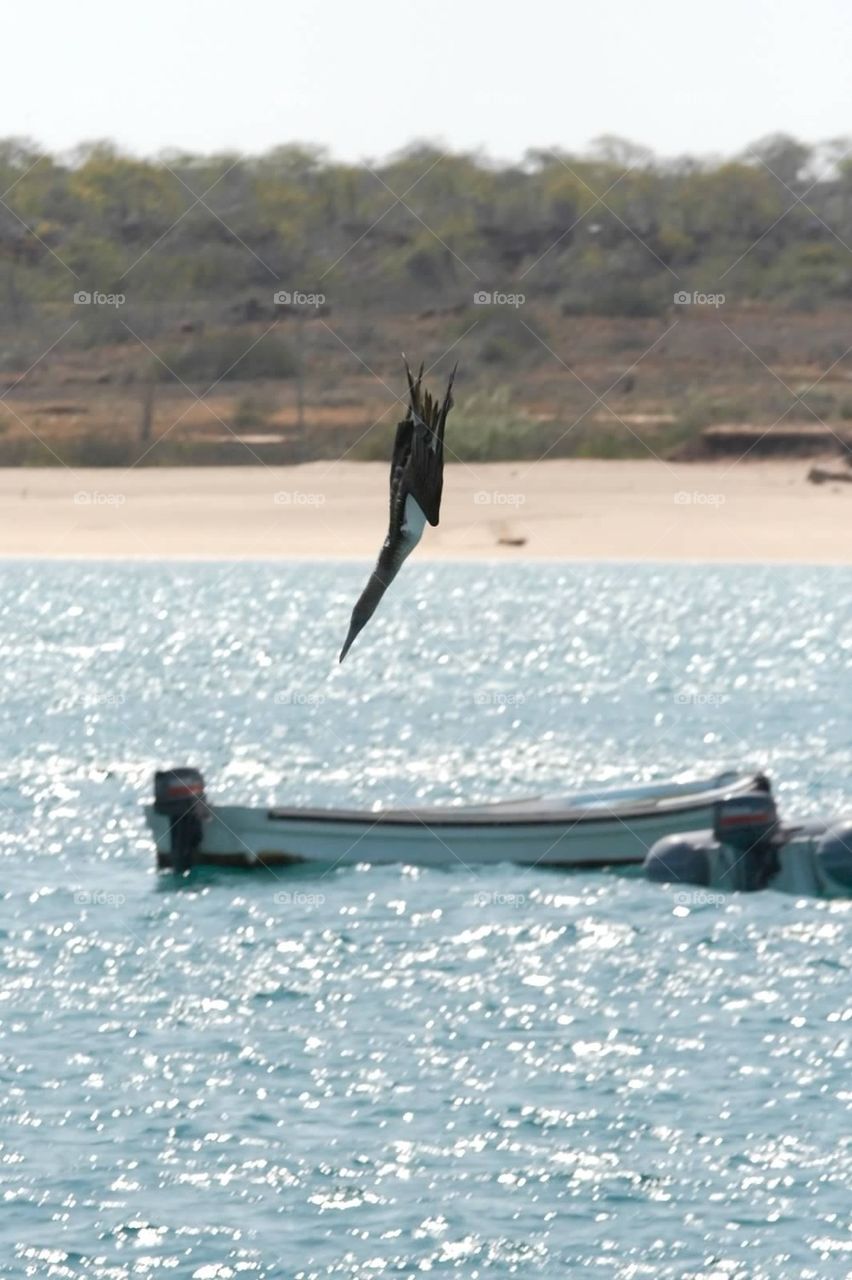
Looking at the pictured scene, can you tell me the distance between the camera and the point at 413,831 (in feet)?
96.9

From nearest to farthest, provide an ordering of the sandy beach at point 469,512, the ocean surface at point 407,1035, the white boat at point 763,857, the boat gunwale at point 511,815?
the ocean surface at point 407,1035, the white boat at point 763,857, the boat gunwale at point 511,815, the sandy beach at point 469,512

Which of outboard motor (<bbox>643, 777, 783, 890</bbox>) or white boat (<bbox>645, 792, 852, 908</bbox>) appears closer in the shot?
white boat (<bbox>645, 792, 852, 908</bbox>)

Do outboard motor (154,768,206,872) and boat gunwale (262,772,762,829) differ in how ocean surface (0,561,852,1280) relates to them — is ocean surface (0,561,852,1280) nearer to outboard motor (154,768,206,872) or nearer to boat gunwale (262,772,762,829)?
outboard motor (154,768,206,872)

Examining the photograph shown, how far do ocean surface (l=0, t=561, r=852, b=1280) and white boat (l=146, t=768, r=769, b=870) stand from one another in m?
0.34

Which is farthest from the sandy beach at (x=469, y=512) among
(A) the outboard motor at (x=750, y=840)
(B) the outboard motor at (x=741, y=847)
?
(A) the outboard motor at (x=750, y=840)

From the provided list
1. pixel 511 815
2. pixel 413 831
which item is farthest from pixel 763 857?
pixel 413 831

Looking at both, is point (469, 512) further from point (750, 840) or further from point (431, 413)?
point (431, 413)

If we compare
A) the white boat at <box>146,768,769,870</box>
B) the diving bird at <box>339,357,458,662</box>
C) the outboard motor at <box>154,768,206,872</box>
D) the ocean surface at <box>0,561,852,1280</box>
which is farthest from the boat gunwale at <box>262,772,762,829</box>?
the diving bird at <box>339,357,458,662</box>

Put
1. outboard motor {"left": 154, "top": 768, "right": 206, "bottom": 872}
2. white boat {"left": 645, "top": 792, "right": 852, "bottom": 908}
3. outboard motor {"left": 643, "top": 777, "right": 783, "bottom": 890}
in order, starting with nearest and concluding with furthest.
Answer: white boat {"left": 645, "top": 792, "right": 852, "bottom": 908}, outboard motor {"left": 643, "top": 777, "right": 783, "bottom": 890}, outboard motor {"left": 154, "top": 768, "right": 206, "bottom": 872}

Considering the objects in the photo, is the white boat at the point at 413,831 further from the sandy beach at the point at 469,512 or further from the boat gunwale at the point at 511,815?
the sandy beach at the point at 469,512

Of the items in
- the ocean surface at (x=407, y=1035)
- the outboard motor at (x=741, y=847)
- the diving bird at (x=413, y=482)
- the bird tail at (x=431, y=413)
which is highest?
the bird tail at (x=431, y=413)

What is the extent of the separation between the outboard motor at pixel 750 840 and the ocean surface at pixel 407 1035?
538mm

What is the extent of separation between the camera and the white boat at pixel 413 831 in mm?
29516

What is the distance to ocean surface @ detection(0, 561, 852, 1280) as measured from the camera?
17578 millimetres
